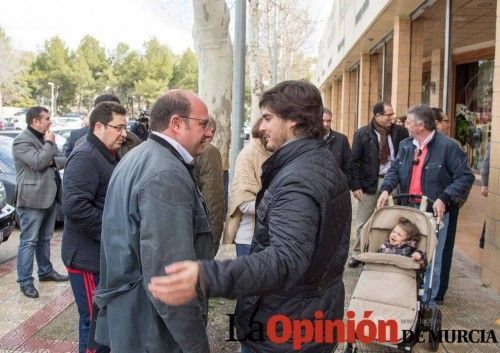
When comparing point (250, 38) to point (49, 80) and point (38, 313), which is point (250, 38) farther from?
point (49, 80)

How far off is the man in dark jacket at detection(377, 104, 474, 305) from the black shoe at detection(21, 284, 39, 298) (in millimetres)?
3637

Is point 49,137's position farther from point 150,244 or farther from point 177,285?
point 177,285

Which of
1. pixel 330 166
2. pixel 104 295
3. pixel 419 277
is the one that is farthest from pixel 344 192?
pixel 419 277

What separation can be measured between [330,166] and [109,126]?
2.04m

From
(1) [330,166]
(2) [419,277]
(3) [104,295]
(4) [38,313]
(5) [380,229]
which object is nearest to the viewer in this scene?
(1) [330,166]

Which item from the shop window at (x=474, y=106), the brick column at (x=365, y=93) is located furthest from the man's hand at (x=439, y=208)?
the brick column at (x=365, y=93)

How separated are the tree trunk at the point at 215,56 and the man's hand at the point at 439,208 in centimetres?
297

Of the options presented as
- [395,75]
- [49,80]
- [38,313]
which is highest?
[49,80]

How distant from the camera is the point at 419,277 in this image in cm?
401

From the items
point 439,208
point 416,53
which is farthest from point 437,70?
point 439,208

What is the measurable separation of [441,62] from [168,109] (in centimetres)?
1587

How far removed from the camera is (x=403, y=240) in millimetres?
4258

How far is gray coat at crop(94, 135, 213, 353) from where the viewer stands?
6.75 feet

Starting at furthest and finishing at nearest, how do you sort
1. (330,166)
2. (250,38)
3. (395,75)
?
(250,38) → (395,75) → (330,166)
